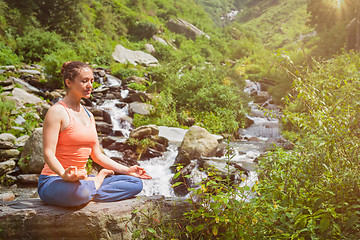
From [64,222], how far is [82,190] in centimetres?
32

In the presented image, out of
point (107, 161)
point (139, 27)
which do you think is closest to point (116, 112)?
point (107, 161)

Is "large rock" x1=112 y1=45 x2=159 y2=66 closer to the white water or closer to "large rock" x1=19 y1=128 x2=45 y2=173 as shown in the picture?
the white water

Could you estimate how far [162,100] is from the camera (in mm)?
12508

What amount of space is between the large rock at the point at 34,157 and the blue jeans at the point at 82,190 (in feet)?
14.1

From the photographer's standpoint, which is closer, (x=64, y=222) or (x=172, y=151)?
(x=64, y=222)

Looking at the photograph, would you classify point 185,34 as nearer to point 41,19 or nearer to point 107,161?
point 41,19

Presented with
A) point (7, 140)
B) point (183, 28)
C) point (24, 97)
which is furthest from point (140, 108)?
point (183, 28)

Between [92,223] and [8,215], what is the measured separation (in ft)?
2.43

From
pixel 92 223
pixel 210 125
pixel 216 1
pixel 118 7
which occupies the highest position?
pixel 216 1

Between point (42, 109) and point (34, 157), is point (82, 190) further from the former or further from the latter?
point (42, 109)

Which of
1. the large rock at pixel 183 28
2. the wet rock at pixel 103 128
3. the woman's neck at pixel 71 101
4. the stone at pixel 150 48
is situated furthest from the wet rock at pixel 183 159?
the large rock at pixel 183 28

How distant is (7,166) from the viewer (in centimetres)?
636

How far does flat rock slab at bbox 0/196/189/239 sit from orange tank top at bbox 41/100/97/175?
36 centimetres

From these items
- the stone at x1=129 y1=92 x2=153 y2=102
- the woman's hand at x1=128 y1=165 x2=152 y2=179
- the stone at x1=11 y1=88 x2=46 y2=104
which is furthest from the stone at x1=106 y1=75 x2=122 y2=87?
the woman's hand at x1=128 y1=165 x2=152 y2=179
